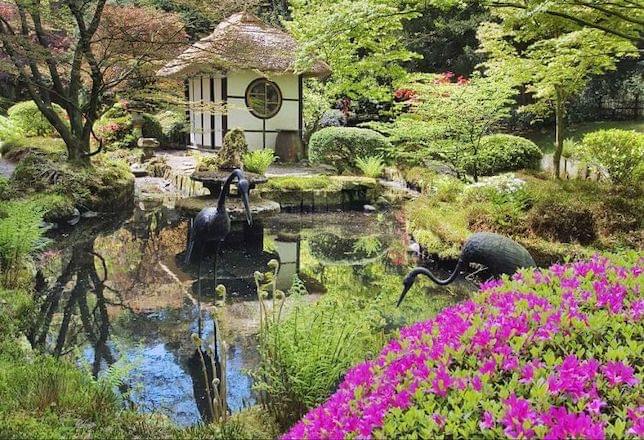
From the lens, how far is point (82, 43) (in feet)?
36.9

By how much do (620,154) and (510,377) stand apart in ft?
30.7

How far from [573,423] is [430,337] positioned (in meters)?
0.77

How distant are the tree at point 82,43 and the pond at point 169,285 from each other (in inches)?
99.6

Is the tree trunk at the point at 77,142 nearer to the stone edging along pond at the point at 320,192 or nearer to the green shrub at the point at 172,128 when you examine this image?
the stone edging along pond at the point at 320,192

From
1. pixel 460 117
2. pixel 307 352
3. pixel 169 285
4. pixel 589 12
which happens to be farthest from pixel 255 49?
pixel 307 352

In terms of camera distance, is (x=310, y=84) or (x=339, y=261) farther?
(x=310, y=84)

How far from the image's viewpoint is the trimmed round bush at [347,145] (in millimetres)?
15703

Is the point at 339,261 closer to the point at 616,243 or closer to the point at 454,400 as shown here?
the point at 616,243

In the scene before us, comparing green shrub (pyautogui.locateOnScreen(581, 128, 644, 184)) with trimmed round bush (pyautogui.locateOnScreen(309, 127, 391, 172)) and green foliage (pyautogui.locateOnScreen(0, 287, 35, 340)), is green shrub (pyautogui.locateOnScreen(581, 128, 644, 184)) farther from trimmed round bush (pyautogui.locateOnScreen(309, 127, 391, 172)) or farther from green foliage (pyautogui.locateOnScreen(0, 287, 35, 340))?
green foliage (pyautogui.locateOnScreen(0, 287, 35, 340))

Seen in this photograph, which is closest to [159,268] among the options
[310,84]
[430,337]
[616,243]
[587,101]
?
[616,243]

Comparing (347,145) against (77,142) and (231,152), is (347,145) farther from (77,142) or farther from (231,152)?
(77,142)

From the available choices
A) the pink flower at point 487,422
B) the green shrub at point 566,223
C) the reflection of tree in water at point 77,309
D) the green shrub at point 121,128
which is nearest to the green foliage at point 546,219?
the green shrub at point 566,223

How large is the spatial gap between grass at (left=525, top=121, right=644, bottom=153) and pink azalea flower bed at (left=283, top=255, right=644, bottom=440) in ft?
66.1

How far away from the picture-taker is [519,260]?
4.84 m
